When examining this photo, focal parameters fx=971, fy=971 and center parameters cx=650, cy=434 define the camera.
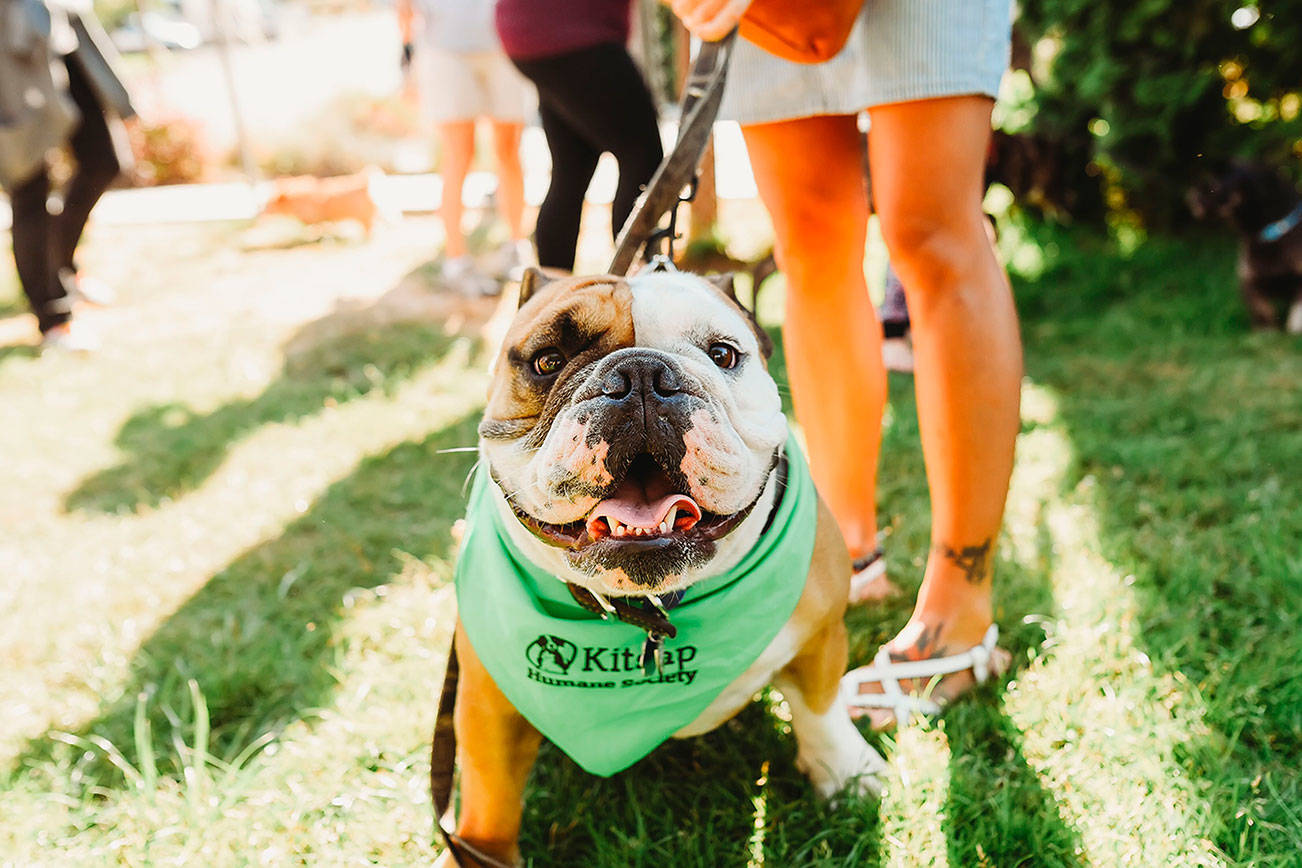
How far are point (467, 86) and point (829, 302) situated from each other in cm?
372

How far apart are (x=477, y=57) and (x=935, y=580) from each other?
4.19m

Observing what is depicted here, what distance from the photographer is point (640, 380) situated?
1263 millimetres

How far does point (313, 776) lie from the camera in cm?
182

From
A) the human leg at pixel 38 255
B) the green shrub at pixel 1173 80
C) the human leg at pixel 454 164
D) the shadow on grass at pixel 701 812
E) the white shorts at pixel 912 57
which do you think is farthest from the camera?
the human leg at pixel 454 164

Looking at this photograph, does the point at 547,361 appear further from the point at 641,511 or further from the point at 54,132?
the point at 54,132

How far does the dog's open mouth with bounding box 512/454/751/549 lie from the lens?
1286 mm

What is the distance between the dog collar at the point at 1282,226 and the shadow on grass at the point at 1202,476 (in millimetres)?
328

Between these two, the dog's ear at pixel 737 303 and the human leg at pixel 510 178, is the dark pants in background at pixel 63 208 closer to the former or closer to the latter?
the human leg at pixel 510 178

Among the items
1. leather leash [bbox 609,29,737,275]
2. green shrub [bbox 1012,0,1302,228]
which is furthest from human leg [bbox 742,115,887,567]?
green shrub [bbox 1012,0,1302,228]

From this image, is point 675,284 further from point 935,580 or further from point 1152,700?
point 1152,700

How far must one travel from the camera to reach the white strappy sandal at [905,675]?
1.87m

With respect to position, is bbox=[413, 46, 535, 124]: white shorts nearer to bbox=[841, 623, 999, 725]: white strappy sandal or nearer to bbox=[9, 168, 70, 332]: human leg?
bbox=[9, 168, 70, 332]: human leg

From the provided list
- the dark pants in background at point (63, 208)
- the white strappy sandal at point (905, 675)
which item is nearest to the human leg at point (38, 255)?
the dark pants in background at point (63, 208)

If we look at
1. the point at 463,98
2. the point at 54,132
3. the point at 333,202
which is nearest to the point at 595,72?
the point at 463,98
